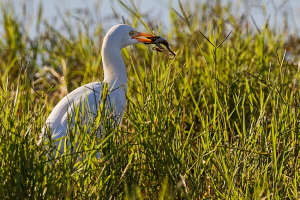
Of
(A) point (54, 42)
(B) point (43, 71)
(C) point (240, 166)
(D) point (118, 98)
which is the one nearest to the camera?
(C) point (240, 166)

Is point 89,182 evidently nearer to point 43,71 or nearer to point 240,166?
point 240,166

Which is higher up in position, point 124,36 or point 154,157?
point 124,36

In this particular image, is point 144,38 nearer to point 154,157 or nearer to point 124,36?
point 124,36

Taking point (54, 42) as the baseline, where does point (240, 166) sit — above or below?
below

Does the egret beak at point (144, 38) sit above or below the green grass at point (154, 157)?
above

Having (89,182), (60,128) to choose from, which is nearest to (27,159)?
(89,182)

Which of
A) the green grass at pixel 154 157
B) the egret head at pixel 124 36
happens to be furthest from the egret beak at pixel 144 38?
the green grass at pixel 154 157

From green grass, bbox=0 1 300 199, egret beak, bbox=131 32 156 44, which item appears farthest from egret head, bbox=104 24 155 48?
green grass, bbox=0 1 300 199

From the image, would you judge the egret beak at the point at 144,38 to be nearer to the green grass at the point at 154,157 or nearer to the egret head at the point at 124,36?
the egret head at the point at 124,36

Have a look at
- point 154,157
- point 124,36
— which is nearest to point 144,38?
point 124,36

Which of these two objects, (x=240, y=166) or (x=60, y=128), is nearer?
(x=240, y=166)

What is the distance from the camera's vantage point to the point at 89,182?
3.09m

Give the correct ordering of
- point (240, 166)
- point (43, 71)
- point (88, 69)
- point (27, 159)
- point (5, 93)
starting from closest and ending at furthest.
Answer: point (27, 159) → point (240, 166) → point (5, 93) → point (88, 69) → point (43, 71)

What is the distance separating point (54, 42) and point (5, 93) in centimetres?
316
